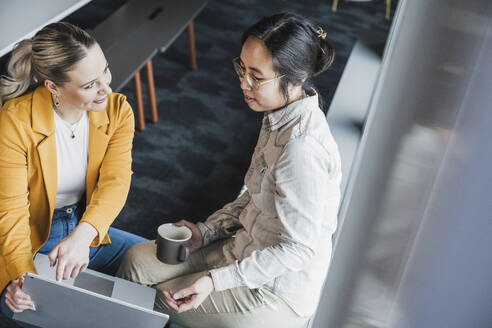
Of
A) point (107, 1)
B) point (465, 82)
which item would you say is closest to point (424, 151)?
point (465, 82)

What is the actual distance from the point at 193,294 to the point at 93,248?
436mm

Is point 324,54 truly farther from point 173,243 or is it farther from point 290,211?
point 173,243

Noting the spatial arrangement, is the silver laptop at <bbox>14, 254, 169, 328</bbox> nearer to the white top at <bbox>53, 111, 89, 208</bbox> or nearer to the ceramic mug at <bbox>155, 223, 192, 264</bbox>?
the ceramic mug at <bbox>155, 223, 192, 264</bbox>

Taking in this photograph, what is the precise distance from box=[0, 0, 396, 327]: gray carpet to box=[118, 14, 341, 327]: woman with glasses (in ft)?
3.38

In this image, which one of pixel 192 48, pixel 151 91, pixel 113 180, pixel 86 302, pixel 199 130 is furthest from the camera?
pixel 192 48

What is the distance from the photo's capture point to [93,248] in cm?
157

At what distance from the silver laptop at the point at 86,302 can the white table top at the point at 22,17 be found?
1094 millimetres

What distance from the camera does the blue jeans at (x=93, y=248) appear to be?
1525 mm

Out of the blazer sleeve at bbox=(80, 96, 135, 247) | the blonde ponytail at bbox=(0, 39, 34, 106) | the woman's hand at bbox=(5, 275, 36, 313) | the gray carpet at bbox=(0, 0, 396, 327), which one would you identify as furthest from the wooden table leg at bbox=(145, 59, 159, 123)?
the woman's hand at bbox=(5, 275, 36, 313)

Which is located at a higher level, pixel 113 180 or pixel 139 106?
pixel 113 180

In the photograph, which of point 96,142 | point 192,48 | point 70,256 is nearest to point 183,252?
point 70,256

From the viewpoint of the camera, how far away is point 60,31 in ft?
4.34

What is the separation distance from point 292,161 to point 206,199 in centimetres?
151

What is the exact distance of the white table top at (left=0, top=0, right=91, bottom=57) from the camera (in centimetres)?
205
